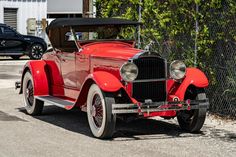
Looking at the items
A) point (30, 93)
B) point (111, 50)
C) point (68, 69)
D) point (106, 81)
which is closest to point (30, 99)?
point (30, 93)

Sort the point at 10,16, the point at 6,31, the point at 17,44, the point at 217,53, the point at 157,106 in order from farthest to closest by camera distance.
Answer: the point at 10,16 < the point at 17,44 < the point at 6,31 < the point at 217,53 < the point at 157,106

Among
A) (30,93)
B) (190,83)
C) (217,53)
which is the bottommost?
(30,93)

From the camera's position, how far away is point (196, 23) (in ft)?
37.2

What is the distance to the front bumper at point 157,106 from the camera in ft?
28.2

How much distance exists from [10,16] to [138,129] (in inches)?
988

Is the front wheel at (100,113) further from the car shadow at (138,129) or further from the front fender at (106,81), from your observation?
the car shadow at (138,129)

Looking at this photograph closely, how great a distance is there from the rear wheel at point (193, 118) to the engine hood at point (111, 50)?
119 cm

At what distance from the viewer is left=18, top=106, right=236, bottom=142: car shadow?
30.2 ft

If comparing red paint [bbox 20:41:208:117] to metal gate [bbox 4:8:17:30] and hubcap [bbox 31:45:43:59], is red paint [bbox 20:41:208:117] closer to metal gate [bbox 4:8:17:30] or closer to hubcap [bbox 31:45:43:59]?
hubcap [bbox 31:45:43:59]

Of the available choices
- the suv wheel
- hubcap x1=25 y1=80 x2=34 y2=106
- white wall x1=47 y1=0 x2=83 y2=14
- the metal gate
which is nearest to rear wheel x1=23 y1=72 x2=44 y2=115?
hubcap x1=25 y1=80 x2=34 y2=106

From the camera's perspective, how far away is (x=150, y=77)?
360 inches

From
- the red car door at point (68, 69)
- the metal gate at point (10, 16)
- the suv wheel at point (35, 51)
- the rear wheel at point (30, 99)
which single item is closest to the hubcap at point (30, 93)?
the rear wheel at point (30, 99)

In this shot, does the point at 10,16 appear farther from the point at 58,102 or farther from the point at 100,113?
the point at 100,113

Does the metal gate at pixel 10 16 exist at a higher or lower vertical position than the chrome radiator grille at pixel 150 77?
higher
